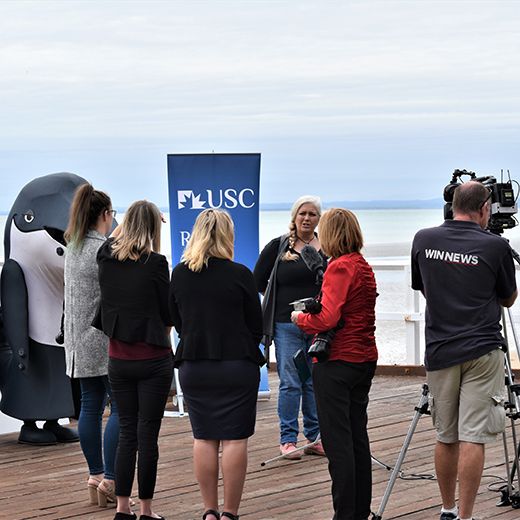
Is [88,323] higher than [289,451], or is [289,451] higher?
[88,323]

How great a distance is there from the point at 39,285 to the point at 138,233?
7.04 ft

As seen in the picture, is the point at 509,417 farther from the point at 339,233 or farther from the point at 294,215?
the point at 294,215

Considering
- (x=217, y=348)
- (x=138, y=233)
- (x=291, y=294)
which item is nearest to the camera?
(x=217, y=348)

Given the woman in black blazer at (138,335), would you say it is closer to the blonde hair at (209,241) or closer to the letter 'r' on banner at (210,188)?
the blonde hair at (209,241)

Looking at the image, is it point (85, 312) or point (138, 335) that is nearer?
point (138, 335)

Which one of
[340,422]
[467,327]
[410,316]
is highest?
[467,327]

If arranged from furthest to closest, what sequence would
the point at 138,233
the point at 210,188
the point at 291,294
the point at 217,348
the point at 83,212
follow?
1. the point at 210,188
2. the point at 291,294
3. the point at 83,212
4. the point at 138,233
5. the point at 217,348

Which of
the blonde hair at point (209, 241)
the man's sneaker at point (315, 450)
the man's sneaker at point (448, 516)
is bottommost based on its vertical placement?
the man's sneaker at point (315, 450)

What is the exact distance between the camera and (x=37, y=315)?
5.48m

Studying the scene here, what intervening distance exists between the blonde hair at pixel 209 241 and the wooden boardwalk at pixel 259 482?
1.34 metres

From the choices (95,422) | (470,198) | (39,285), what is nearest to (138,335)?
(95,422)

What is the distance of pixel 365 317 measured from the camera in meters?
3.44

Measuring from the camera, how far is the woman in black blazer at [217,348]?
3.32 m

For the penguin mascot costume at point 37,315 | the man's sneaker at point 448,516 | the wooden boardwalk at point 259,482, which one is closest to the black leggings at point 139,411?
the wooden boardwalk at point 259,482
